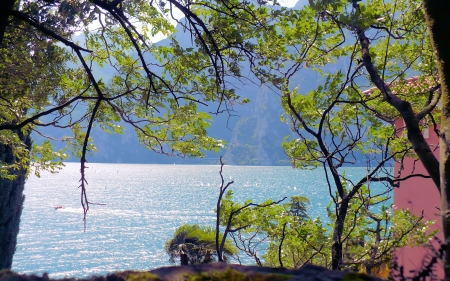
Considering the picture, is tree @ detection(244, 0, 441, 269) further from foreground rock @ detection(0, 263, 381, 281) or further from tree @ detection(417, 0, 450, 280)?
foreground rock @ detection(0, 263, 381, 281)

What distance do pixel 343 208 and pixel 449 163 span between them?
2695mm

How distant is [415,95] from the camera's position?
545cm

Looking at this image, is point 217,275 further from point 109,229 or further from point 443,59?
point 109,229

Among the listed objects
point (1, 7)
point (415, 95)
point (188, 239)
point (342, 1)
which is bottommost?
point (188, 239)

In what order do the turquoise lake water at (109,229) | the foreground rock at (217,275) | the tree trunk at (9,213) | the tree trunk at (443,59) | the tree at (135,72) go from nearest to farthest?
the foreground rock at (217,275) < the tree trunk at (443,59) < the tree at (135,72) < the tree trunk at (9,213) < the turquoise lake water at (109,229)

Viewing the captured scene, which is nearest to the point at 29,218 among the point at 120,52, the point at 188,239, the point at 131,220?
the point at 131,220

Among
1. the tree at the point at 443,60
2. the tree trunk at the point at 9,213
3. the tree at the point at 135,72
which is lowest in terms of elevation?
the tree trunk at the point at 9,213

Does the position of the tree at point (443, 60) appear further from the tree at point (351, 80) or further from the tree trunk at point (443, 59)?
the tree at point (351, 80)

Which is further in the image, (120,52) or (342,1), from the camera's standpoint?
(120,52)

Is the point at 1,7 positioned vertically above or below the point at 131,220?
above

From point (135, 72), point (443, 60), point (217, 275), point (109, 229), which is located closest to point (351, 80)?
point (443, 60)

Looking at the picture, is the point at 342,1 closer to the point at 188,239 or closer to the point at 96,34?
the point at 96,34

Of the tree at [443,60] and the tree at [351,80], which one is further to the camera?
the tree at [351,80]

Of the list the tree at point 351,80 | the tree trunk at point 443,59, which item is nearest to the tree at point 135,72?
the tree at point 351,80
